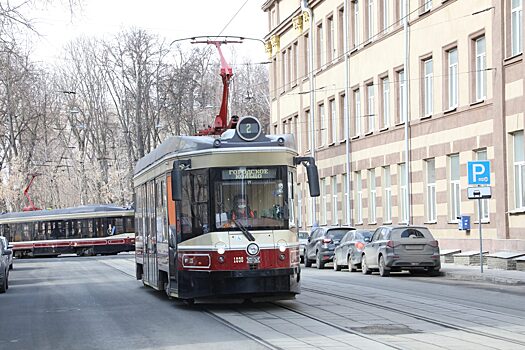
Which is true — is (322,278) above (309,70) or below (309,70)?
below

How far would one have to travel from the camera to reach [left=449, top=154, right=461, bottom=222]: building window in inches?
1468

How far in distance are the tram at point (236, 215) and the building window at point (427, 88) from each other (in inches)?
860

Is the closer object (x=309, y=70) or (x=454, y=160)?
(x=454, y=160)

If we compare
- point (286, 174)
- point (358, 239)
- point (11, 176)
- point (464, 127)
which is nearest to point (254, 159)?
point (286, 174)

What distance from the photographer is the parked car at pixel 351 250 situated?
33.0 metres

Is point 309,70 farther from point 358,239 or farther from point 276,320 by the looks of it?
point 276,320

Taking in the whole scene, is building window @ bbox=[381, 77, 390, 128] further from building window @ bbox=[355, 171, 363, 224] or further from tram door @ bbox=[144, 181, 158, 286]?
tram door @ bbox=[144, 181, 158, 286]

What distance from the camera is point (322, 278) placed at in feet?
96.1

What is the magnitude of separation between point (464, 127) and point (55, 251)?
34944mm

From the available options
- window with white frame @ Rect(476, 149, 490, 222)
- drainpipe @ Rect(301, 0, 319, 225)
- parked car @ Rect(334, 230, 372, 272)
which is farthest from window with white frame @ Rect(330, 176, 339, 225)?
window with white frame @ Rect(476, 149, 490, 222)

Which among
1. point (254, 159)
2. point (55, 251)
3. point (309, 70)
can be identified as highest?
point (309, 70)

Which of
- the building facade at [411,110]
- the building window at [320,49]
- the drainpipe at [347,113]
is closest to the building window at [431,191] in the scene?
the building facade at [411,110]

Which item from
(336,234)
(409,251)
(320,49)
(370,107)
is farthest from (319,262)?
(320,49)

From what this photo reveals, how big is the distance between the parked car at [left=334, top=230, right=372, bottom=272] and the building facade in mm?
4274
